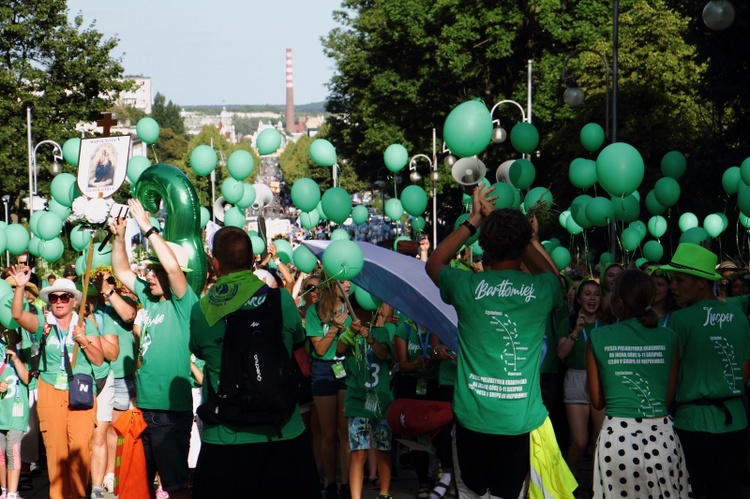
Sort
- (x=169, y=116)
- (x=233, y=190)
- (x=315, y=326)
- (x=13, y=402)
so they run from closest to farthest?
(x=13, y=402) < (x=315, y=326) < (x=233, y=190) < (x=169, y=116)

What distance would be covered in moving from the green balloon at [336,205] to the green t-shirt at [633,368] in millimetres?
5936

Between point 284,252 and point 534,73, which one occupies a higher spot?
point 534,73

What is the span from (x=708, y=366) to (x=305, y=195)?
23.2 ft

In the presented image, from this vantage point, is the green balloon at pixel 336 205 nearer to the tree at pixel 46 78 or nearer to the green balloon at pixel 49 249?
the green balloon at pixel 49 249

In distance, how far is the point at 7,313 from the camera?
9.05m

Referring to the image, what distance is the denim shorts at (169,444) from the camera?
7145 mm

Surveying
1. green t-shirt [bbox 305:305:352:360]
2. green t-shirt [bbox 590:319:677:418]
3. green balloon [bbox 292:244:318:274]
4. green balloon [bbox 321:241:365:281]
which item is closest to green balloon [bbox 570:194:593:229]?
green balloon [bbox 292:244:318:274]

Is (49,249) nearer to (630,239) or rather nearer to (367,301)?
(367,301)

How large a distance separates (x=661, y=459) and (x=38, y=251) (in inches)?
450

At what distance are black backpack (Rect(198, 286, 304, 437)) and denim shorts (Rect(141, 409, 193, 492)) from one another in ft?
4.99

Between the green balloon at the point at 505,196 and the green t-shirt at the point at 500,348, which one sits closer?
the green t-shirt at the point at 500,348

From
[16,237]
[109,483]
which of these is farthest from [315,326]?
[16,237]

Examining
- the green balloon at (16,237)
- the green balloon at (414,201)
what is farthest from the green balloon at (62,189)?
the green balloon at (414,201)

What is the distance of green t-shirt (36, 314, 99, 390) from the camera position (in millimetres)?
8891
